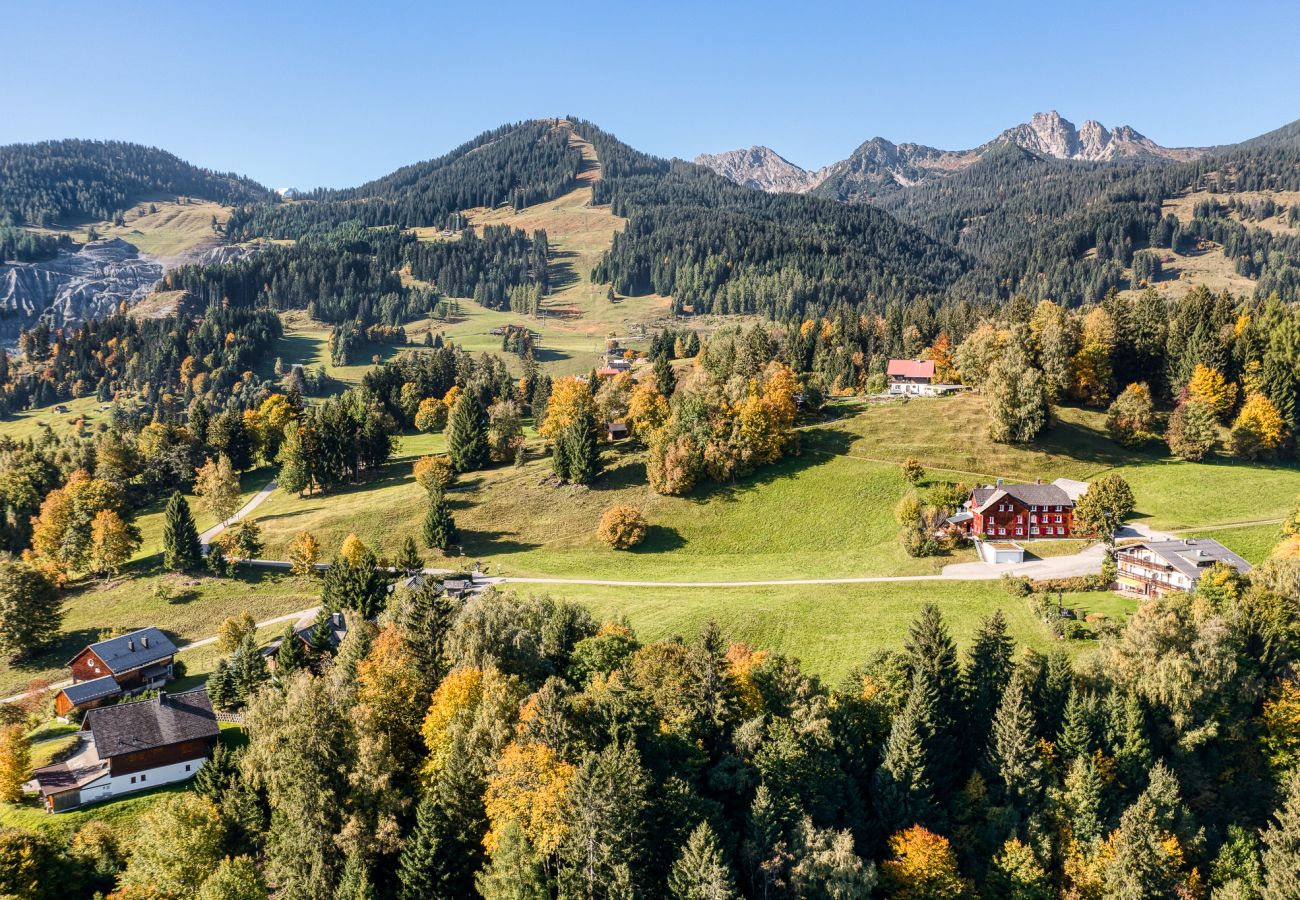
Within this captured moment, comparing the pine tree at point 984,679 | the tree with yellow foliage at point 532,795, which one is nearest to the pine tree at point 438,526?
the tree with yellow foliage at point 532,795

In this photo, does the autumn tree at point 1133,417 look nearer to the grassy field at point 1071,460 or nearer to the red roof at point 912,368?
the grassy field at point 1071,460

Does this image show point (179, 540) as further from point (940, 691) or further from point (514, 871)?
point (940, 691)

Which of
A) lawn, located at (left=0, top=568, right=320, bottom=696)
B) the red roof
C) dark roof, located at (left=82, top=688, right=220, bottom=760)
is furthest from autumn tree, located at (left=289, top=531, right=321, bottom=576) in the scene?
the red roof

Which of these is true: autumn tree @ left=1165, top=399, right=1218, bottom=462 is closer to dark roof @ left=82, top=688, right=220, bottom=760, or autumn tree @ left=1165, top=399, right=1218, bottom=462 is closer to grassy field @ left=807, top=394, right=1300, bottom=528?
grassy field @ left=807, top=394, right=1300, bottom=528

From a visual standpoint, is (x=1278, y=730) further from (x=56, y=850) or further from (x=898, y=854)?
(x=56, y=850)

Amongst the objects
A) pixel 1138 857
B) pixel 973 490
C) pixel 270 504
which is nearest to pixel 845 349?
pixel 973 490

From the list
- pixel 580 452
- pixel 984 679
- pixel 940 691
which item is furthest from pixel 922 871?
pixel 580 452

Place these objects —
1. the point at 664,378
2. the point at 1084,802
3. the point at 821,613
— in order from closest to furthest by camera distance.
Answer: the point at 1084,802
the point at 821,613
the point at 664,378
